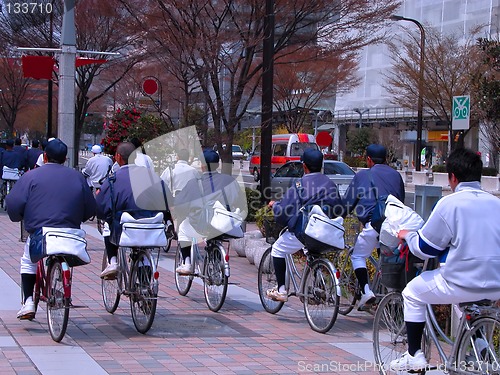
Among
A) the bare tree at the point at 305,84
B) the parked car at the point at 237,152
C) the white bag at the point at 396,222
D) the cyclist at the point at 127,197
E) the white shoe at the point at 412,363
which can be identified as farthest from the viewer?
the parked car at the point at 237,152

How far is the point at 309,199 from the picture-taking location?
8.16m

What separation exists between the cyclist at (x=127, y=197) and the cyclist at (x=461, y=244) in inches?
137

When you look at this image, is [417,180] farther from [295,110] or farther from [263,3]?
[263,3]

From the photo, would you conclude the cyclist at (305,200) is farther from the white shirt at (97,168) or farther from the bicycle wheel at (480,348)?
the white shirt at (97,168)

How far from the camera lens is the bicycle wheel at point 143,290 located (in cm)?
741

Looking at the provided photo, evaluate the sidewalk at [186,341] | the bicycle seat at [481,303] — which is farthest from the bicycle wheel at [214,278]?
the bicycle seat at [481,303]

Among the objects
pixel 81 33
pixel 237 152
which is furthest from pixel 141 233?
pixel 237 152

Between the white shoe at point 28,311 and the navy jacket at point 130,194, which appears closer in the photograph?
the white shoe at point 28,311

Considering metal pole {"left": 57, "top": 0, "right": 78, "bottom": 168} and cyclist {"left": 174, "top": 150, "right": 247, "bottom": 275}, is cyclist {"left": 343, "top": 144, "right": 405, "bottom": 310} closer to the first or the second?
cyclist {"left": 174, "top": 150, "right": 247, "bottom": 275}

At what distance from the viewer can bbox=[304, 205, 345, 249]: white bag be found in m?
7.79

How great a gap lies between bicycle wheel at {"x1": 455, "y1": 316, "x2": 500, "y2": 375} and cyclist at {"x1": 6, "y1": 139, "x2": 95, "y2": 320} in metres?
3.83

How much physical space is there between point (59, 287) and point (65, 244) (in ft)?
1.31

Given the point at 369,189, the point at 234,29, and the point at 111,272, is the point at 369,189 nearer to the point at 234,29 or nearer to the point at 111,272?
the point at 111,272

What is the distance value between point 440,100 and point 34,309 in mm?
31559
